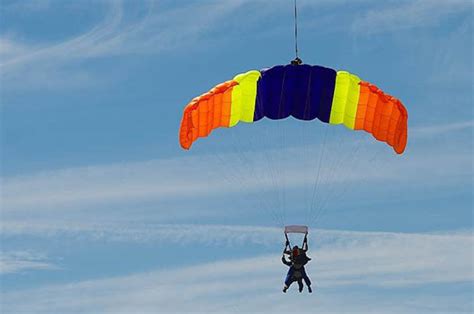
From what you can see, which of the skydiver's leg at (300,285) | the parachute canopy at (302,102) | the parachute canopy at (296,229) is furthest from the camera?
the parachute canopy at (302,102)

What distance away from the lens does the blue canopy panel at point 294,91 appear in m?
29.5

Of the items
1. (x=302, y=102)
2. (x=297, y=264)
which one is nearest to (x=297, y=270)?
(x=297, y=264)

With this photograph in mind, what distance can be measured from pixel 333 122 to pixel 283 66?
2.57 m

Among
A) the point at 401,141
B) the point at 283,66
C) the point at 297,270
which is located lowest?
the point at 297,270

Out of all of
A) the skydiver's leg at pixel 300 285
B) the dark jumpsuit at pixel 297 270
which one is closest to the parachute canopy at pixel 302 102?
the dark jumpsuit at pixel 297 270

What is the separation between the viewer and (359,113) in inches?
1190

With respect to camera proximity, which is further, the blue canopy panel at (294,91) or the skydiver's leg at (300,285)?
the blue canopy panel at (294,91)

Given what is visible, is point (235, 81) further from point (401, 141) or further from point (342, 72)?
point (401, 141)

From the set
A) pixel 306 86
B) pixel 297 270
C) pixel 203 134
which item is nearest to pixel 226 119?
pixel 203 134

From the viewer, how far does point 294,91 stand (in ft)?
97.1

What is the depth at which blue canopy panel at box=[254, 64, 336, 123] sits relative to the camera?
96.9 ft

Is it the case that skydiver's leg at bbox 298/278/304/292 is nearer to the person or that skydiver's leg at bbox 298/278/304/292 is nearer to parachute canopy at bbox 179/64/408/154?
the person

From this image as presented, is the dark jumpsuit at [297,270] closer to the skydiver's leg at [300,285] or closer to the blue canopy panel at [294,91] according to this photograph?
the skydiver's leg at [300,285]

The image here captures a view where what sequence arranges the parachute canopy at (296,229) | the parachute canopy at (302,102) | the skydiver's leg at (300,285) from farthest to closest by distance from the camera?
the parachute canopy at (302,102) < the parachute canopy at (296,229) < the skydiver's leg at (300,285)
